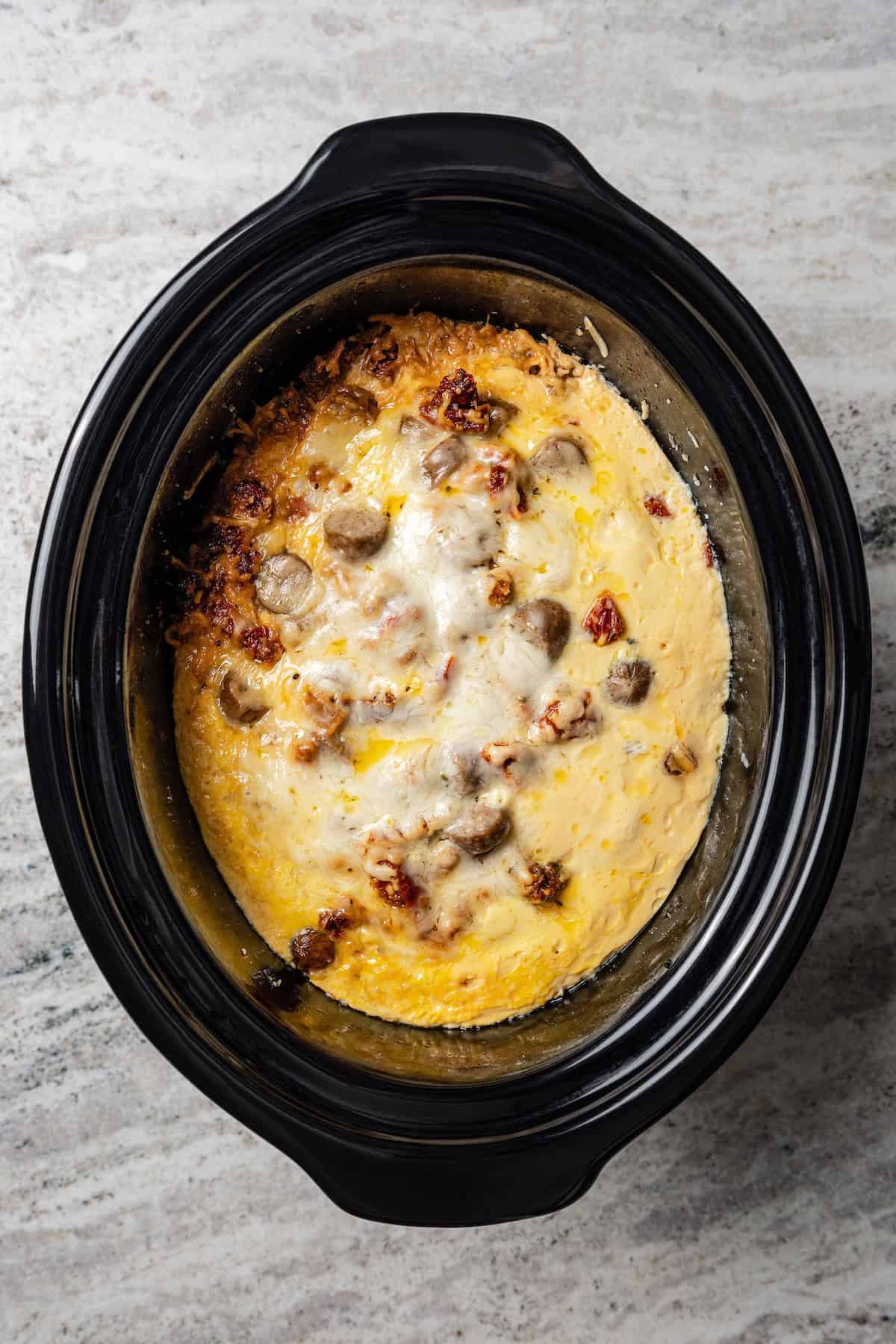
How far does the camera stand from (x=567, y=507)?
2154 millimetres

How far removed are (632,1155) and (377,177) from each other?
2.15 meters

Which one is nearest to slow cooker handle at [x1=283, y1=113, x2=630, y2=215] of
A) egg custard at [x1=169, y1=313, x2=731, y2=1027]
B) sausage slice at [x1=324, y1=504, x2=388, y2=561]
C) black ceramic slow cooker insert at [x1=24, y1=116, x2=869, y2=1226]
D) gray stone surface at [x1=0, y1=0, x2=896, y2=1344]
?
black ceramic slow cooker insert at [x1=24, y1=116, x2=869, y2=1226]

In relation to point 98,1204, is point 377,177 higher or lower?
higher

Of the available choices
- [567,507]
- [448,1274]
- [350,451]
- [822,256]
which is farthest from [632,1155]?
[822,256]

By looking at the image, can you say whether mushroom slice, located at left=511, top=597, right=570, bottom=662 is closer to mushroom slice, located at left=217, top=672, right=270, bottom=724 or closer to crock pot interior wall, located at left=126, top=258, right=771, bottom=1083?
crock pot interior wall, located at left=126, top=258, right=771, bottom=1083

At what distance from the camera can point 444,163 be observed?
182 centimetres

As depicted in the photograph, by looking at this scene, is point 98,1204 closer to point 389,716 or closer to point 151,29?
point 389,716

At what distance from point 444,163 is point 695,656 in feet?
3.39

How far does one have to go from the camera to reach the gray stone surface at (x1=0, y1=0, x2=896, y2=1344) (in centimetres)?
243

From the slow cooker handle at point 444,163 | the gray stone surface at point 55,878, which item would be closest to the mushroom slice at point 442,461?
the slow cooker handle at point 444,163

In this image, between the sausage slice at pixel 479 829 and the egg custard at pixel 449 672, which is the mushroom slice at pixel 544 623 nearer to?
the egg custard at pixel 449 672

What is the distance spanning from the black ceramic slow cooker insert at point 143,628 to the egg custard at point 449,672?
0.61ft

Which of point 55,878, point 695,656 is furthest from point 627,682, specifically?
point 55,878

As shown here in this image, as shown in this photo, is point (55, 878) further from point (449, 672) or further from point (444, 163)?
point (444, 163)
